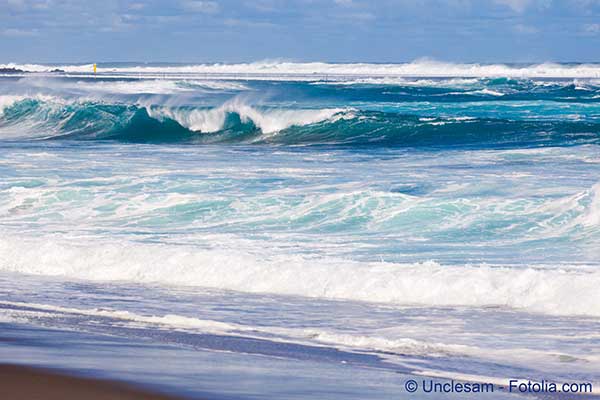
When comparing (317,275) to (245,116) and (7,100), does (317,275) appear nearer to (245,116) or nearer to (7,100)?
(245,116)

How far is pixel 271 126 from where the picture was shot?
94.3 feet

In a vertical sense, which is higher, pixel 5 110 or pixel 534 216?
pixel 5 110

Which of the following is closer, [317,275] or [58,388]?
[58,388]

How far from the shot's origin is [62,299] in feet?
27.0

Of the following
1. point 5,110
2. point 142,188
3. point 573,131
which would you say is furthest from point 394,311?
point 5,110

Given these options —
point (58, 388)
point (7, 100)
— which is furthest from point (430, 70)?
point (58, 388)

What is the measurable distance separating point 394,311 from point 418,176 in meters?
7.86

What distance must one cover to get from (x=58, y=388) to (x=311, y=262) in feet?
14.5

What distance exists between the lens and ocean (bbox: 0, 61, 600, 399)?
19.6 feet

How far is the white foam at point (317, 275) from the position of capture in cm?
792

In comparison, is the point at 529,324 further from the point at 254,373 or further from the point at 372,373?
the point at 254,373

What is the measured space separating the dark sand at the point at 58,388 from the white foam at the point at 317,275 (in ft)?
11.2

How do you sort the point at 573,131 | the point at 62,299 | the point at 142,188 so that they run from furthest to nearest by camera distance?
1. the point at 573,131
2. the point at 142,188
3. the point at 62,299

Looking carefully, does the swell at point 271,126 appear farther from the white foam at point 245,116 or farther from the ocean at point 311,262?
the ocean at point 311,262
